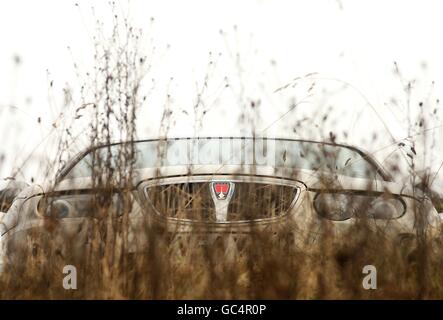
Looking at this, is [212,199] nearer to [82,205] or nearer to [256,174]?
[256,174]

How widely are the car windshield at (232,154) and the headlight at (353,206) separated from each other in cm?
15

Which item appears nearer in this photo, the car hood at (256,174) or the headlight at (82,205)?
the headlight at (82,205)

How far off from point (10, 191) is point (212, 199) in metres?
1.34

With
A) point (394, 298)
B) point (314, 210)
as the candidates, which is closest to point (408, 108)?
point (314, 210)

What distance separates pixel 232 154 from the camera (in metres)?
4.70

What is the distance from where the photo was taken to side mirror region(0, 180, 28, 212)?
4.88 meters

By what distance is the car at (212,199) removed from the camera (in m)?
4.17

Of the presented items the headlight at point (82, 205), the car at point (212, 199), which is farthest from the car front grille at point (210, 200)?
the headlight at point (82, 205)

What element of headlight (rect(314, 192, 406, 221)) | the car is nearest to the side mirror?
the car

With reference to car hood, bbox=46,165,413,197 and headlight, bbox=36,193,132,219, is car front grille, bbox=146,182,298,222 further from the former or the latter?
headlight, bbox=36,193,132,219

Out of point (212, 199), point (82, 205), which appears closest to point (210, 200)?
point (212, 199)

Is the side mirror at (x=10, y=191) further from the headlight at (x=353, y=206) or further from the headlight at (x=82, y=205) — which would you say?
the headlight at (x=353, y=206)
